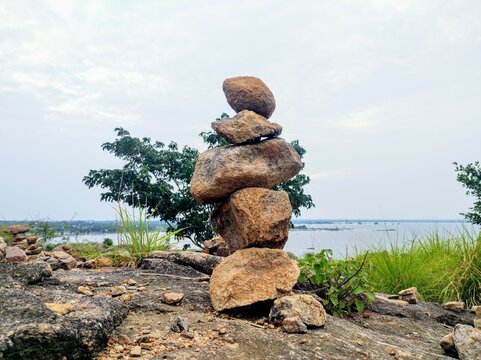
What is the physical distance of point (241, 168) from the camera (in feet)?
16.6

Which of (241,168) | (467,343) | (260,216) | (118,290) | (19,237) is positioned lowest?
(467,343)

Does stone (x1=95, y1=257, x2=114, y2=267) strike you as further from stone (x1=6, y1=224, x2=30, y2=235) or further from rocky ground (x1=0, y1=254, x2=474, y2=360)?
stone (x1=6, y1=224, x2=30, y2=235)

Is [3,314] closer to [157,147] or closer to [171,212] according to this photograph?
[171,212]

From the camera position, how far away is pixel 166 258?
650cm

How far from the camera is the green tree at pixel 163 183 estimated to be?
11.7m

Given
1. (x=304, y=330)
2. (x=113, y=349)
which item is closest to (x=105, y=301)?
(x=113, y=349)

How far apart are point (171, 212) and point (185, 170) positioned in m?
1.17

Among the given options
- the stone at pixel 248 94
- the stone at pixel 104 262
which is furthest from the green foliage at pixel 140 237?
the stone at pixel 248 94

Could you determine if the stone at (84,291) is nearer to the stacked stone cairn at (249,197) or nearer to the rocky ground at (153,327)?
the rocky ground at (153,327)

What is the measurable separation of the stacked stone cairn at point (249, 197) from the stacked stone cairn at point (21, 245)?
3.37m

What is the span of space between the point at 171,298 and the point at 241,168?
5.15 feet

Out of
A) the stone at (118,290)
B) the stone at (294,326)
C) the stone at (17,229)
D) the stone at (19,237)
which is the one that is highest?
the stone at (17,229)

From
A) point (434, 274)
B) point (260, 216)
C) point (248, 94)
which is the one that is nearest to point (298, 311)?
point (260, 216)

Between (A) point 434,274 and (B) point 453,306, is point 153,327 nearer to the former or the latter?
(B) point 453,306
